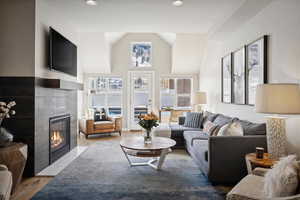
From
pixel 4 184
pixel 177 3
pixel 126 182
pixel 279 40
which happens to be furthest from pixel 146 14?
pixel 4 184

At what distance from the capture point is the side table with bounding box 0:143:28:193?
246 cm

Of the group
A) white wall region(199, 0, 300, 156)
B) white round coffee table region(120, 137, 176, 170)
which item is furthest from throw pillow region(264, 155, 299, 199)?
white round coffee table region(120, 137, 176, 170)

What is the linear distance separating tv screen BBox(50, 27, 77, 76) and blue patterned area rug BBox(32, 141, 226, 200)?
70.6 inches

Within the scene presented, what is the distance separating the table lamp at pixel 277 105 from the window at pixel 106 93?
5.47 meters

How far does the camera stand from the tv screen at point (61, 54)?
3512 mm

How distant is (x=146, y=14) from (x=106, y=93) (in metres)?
4.01

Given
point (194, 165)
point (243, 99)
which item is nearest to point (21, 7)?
point (194, 165)

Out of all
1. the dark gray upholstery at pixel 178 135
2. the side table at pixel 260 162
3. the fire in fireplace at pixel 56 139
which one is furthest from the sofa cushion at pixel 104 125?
the side table at pixel 260 162

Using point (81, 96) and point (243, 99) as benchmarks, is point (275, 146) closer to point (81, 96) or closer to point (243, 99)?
point (243, 99)

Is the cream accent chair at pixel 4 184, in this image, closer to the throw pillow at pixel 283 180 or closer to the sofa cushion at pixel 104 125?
the throw pillow at pixel 283 180

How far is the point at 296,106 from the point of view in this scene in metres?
2.14

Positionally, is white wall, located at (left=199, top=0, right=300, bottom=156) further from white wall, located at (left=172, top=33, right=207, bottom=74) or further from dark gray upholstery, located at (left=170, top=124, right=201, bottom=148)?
white wall, located at (left=172, top=33, right=207, bottom=74)

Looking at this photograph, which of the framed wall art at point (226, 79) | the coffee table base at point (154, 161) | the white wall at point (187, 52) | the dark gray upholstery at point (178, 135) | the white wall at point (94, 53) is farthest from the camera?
the white wall at point (187, 52)

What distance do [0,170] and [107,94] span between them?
5214 mm
